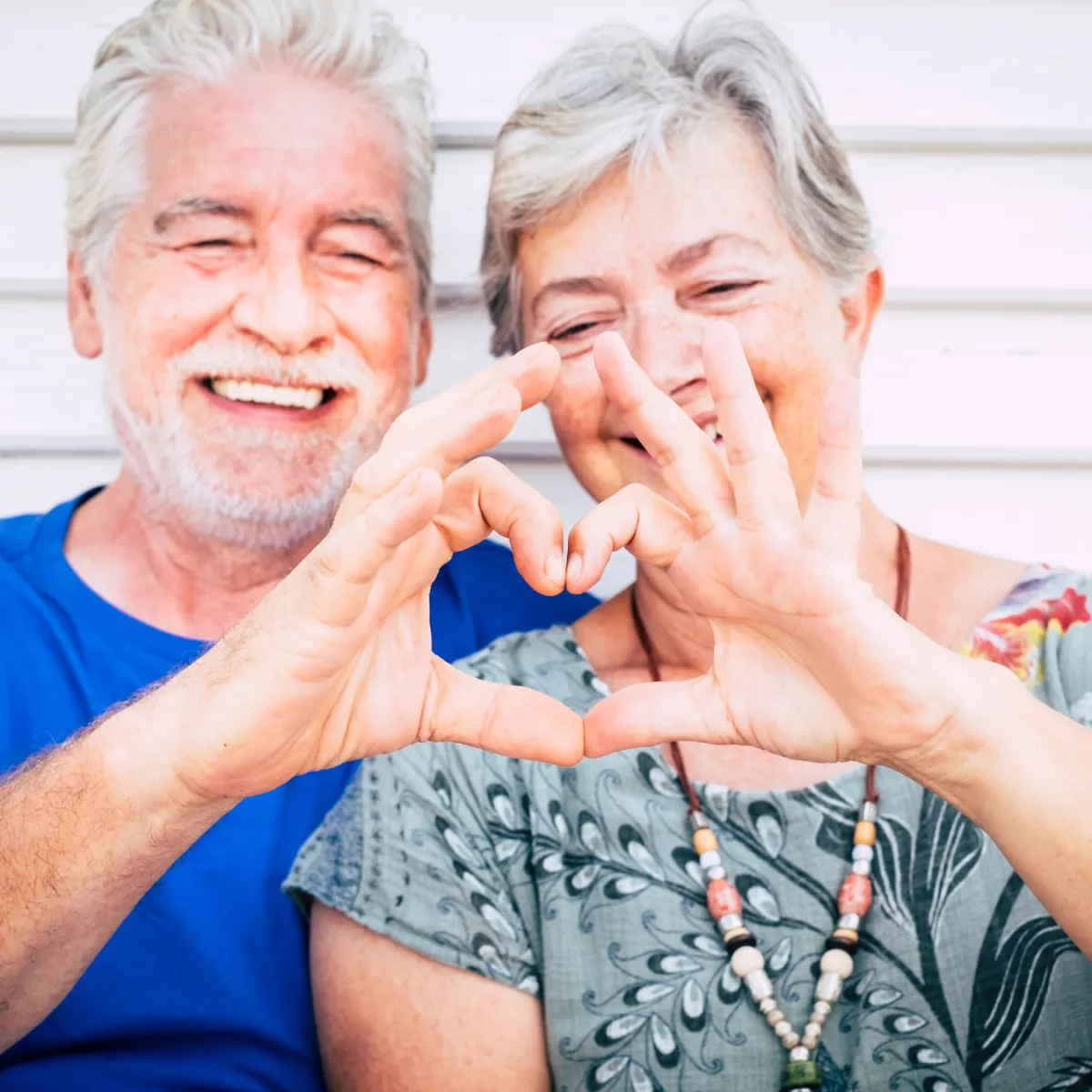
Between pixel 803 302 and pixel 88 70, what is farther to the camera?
pixel 88 70

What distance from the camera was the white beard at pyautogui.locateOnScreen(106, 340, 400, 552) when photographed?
77.9 inches

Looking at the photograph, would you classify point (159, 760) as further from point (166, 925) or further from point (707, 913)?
point (707, 913)

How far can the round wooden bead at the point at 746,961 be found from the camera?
4.90 feet

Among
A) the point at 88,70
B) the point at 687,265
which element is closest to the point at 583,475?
the point at 687,265

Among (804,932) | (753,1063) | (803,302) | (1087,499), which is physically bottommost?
(753,1063)

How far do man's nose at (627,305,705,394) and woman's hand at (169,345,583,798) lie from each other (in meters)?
0.46

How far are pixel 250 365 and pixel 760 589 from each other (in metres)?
1.11

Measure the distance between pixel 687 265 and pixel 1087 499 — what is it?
1251 mm

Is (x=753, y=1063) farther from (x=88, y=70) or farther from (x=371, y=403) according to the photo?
(x=88, y=70)

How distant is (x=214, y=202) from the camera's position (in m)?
1.99

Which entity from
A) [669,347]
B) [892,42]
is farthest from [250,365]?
[892,42]

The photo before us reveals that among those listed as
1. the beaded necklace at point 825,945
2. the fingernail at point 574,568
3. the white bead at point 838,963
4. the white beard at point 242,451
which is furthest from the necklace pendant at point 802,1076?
the white beard at point 242,451

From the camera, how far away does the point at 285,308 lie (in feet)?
6.42

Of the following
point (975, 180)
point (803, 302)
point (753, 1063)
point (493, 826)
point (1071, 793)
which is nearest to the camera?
point (1071, 793)
